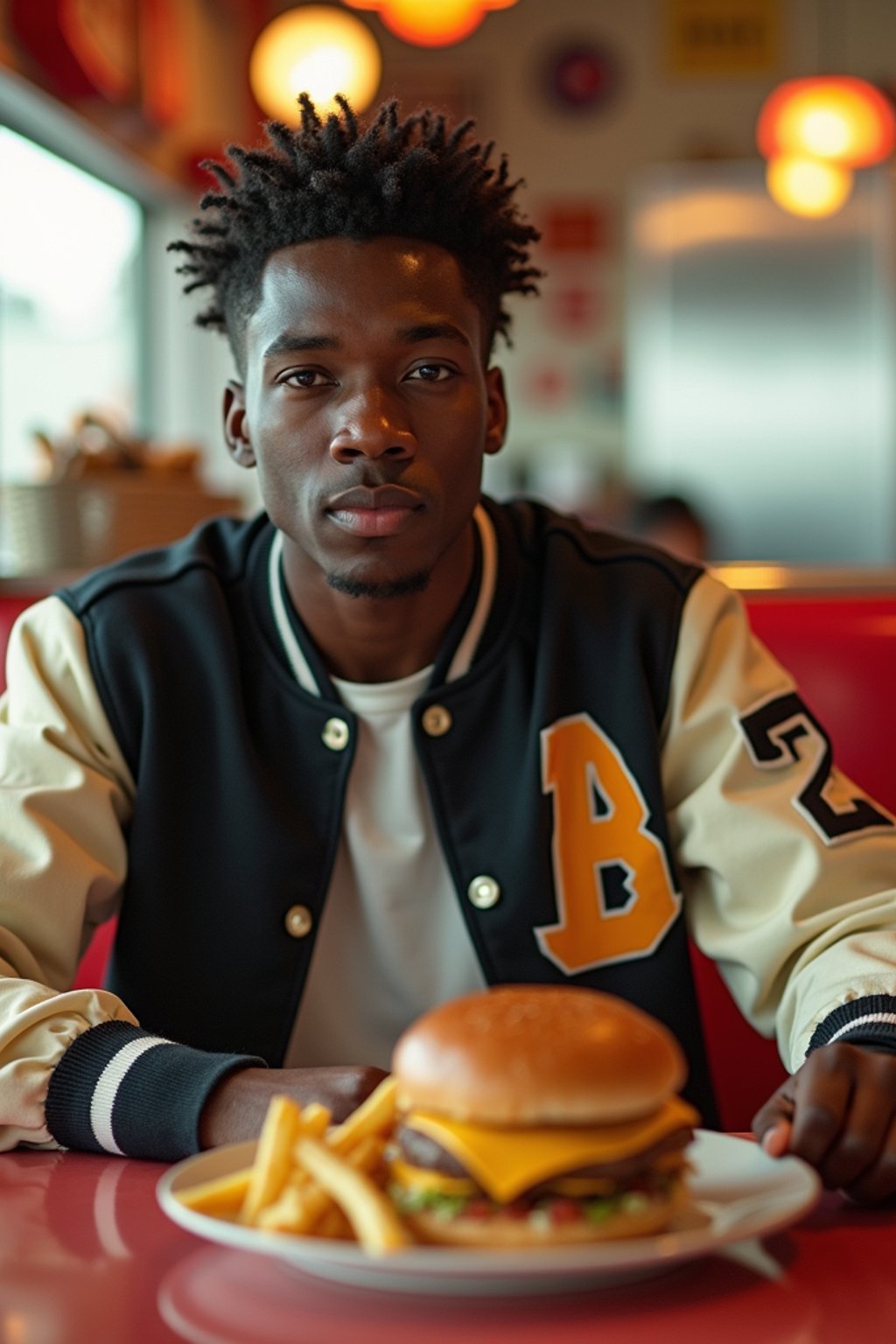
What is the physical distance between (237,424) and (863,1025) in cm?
82

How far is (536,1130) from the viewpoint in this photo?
0.72m

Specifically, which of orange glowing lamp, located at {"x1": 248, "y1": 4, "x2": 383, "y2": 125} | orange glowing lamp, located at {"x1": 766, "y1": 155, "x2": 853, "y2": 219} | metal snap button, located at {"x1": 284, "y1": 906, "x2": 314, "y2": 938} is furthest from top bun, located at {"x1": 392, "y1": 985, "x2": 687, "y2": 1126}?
orange glowing lamp, located at {"x1": 766, "y1": 155, "x2": 853, "y2": 219}

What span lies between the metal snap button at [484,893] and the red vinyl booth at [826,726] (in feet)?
1.28

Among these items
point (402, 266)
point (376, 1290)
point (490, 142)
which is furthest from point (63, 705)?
point (376, 1290)

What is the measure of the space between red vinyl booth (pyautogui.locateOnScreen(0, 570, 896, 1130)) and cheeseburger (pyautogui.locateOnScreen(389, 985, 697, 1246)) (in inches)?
40.5

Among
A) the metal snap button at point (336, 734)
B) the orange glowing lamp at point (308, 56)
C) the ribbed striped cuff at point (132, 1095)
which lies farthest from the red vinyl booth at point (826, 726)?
the orange glowing lamp at point (308, 56)

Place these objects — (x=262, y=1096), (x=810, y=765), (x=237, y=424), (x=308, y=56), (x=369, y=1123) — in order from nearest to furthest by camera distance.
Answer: (x=369, y=1123) → (x=262, y=1096) → (x=810, y=765) → (x=237, y=424) → (x=308, y=56)

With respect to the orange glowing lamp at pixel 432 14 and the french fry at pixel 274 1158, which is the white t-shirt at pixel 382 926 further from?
the orange glowing lamp at pixel 432 14

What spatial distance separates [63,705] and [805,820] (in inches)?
25.8

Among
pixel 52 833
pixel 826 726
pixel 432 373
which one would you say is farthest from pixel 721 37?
pixel 52 833

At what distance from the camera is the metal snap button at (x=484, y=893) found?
1.48 meters

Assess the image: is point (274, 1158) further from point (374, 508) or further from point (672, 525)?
point (672, 525)

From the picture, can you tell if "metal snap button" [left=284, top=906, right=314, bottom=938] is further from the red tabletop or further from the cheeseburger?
the cheeseburger

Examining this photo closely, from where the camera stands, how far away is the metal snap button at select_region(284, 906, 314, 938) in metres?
1.47
